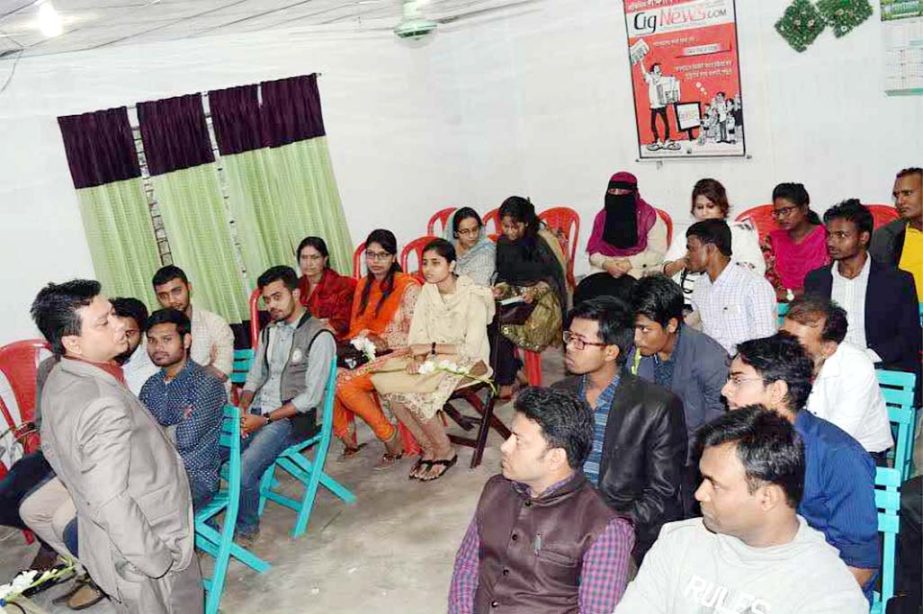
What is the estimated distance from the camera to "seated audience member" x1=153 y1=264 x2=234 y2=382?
5.04 meters

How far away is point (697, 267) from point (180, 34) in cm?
376

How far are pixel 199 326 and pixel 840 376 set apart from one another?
3.42 m

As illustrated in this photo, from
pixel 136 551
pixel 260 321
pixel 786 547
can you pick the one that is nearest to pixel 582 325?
pixel 786 547

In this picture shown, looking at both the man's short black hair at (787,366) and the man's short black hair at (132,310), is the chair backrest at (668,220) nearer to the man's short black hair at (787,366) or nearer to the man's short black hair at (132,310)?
the man's short black hair at (132,310)

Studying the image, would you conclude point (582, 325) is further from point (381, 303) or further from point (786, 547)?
point (381, 303)

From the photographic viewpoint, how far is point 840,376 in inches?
122

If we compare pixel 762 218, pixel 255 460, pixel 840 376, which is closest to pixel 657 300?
pixel 840 376

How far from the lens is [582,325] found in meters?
3.11

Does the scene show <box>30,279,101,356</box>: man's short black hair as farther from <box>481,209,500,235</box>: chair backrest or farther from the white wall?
<box>481,209,500,235</box>: chair backrest

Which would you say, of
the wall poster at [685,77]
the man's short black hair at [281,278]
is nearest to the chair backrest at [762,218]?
the wall poster at [685,77]

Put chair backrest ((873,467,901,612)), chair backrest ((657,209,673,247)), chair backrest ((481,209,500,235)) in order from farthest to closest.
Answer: chair backrest ((481,209,500,235)) < chair backrest ((657,209,673,247)) < chair backrest ((873,467,901,612))

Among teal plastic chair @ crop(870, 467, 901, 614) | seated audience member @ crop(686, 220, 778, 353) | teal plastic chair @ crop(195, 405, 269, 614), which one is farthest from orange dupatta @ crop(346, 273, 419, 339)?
teal plastic chair @ crop(870, 467, 901, 614)

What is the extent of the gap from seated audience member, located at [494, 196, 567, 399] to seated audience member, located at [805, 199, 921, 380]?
1771mm

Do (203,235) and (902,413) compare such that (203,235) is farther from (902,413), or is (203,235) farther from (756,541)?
(756,541)
